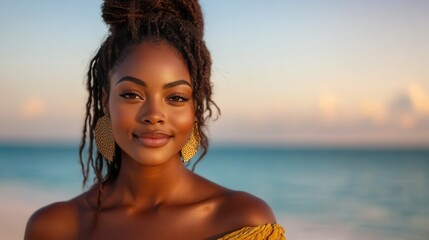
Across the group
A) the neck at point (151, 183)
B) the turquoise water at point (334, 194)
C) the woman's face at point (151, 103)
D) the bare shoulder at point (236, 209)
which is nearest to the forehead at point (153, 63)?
the woman's face at point (151, 103)

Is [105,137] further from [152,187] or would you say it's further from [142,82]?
[142,82]

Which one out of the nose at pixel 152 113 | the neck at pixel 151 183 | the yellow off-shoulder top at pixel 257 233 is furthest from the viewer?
the neck at pixel 151 183

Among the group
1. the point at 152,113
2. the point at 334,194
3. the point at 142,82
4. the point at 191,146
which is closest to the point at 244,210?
the point at 191,146

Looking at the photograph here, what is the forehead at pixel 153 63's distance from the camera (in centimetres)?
291

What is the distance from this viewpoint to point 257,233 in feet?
9.89

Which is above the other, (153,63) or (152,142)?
(153,63)

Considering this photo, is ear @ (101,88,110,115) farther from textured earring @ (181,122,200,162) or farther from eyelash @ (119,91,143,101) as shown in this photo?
textured earring @ (181,122,200,162)

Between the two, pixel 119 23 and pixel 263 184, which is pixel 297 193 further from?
pixel 119 23

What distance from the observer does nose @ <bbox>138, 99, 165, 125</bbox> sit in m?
2.89

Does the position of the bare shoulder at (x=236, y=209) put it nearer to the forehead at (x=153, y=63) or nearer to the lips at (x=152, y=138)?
the lips at (x=152, y=138)

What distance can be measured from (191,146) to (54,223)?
27.1 inches

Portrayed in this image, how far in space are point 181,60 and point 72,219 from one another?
2.83 feet

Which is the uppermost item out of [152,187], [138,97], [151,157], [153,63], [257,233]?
[153,63]

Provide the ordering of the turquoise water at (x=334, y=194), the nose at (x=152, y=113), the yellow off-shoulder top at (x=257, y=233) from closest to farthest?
the nose at (x=152, y=113), the yellow off-shoulder top at (x=257, y=233), the turquoise water at (x=334, y=194)
